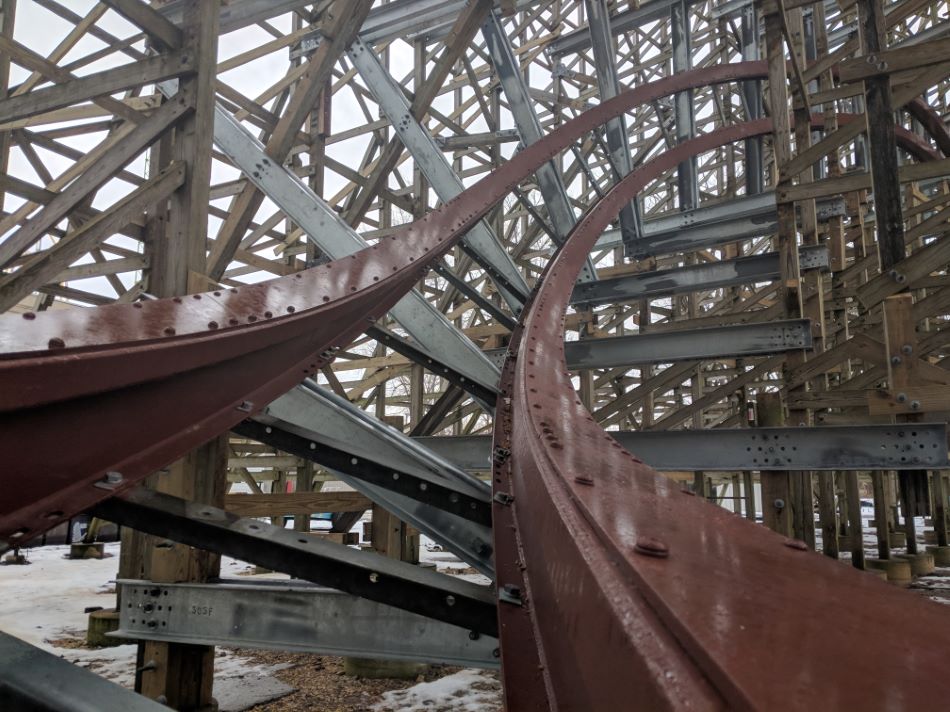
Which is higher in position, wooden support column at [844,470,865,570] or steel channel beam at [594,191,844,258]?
steel channel beam at [594,191,844,258]

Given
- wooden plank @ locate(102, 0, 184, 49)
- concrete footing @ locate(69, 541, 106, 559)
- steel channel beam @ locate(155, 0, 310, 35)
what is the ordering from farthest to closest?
concrete footing @ locate(69, 541, 106, 559)
steel channel beam @ locate(155, 0, 310, 35)
wooden plank @ locate(102, 0, 184, 49)

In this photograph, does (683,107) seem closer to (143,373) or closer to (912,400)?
(912,400)

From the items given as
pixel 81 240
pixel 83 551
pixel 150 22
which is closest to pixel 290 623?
pixel 81 240

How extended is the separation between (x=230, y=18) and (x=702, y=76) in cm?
434

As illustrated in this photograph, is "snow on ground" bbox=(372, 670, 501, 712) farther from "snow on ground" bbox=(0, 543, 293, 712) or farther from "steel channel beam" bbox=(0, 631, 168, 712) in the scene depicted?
"steel channel beam" bbox=(0, 631, 168, 712)

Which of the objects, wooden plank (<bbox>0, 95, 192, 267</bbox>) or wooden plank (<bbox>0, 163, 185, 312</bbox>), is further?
wooden plank (<bbox>0, 95, 192, 267</bbox>)

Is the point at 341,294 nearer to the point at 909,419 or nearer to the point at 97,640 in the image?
the point at 97,640

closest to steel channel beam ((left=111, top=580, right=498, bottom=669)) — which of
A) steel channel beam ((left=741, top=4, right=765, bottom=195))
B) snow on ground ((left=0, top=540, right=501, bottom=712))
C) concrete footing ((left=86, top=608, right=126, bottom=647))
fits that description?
snow on ground ((left=0, top=540, right=501, bottom=712))

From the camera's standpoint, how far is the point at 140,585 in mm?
2857

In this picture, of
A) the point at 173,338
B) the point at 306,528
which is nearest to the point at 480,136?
the point at 306,528

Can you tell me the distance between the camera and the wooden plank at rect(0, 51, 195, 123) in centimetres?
313

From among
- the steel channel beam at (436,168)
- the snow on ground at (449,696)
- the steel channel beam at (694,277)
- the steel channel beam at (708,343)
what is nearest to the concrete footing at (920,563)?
the steel channel beam at (694,277)

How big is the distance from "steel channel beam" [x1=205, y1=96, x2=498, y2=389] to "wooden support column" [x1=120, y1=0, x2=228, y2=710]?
879 mm

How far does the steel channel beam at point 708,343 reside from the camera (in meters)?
4.68
